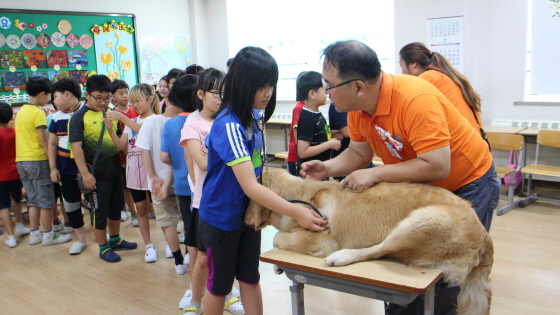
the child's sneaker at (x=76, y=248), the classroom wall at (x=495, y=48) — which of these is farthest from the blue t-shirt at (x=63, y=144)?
the classroom wall at (x=495, y=48)

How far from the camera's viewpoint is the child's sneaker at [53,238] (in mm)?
4539

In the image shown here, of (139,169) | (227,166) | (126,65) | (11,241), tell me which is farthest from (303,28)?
(227,166)

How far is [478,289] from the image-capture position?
1594 mm

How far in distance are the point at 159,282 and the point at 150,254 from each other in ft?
1.67

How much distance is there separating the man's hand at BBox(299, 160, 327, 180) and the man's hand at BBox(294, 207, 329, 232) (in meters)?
0.41

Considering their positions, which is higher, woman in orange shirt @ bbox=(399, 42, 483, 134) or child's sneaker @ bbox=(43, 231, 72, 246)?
woman in orange shirt @ bbox=(399, 42, 483, 134)

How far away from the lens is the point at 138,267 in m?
3.88

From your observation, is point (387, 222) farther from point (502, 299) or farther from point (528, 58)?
point (528, 58)

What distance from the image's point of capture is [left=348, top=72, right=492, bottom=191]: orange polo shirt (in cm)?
165

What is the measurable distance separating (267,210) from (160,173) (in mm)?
1945

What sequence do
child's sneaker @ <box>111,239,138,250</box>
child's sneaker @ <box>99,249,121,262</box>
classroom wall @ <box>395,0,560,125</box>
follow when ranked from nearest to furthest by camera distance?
child's sneaker @ <box>99,249,121,262</box>
child's sneaker @ <box>111,239,138,250</box>
classroom wall @ <box>395,0,560,125</box>

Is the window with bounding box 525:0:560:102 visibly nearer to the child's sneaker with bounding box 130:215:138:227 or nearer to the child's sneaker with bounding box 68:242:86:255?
the child's sneaker with bounding box 130:215:138:227

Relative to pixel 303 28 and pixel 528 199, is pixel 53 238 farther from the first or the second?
pixel 303 28

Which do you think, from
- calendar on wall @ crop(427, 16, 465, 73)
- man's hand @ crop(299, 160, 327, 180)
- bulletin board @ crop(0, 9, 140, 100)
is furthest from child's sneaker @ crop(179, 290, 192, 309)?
bulletin board @ crop(0, 9, 140, 100)
